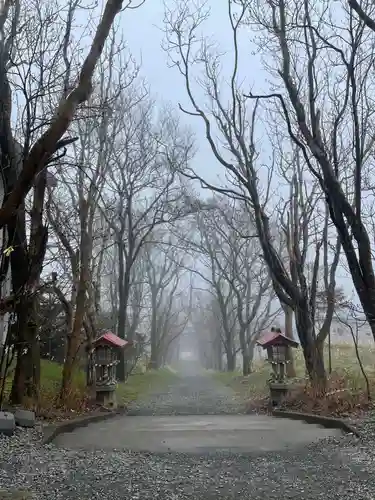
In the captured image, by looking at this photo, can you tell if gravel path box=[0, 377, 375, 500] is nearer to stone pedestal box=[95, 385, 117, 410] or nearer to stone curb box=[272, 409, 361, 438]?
stone curb box=[272, 409, 361, 438]

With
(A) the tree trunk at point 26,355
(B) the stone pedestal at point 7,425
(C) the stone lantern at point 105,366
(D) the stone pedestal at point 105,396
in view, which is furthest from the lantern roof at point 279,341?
(B) the stone pedestal at point 7,425

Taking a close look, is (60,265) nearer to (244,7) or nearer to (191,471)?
(244,7)

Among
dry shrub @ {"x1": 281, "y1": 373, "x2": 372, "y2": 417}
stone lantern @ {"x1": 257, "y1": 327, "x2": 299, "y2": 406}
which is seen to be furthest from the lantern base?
dry shrub @ {"x1": 281, "y1": 373, "x2": 372, "y2": 417}

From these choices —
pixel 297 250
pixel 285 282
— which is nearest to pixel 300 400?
pixel 285 282

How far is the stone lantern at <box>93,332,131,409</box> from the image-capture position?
15.0 m

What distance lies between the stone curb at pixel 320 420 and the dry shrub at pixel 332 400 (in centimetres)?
30

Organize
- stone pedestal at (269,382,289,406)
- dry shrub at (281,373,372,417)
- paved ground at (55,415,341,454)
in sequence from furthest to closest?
stone pedestal at (269,382,289,406)
dry shrub at (281,373,372,417)
paved ground at (55,415,341,454)

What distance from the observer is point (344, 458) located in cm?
719

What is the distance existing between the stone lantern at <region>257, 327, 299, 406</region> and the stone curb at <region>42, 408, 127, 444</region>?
155 inches

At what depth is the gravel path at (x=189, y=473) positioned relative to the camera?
18.6ft

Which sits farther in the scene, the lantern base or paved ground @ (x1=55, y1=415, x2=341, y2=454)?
the lantern base

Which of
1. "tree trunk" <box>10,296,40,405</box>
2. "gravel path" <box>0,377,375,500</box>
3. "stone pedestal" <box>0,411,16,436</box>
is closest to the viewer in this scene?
"gravel path" <box>0,377,375,500</box>

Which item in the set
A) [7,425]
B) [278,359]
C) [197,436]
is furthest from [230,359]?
[7,425]

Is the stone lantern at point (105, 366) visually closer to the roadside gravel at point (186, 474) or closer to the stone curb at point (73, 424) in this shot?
the stone curb at point (73, 424)
